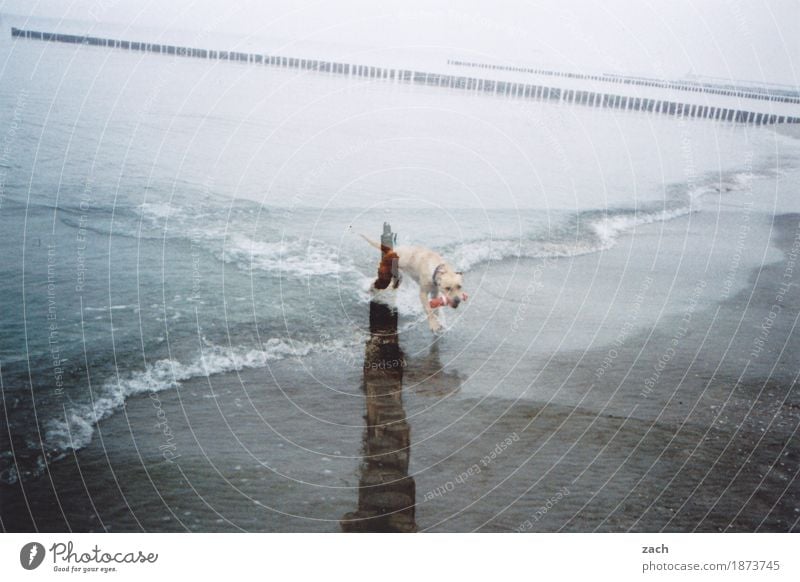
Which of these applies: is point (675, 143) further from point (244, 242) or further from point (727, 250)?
point (244, 242)

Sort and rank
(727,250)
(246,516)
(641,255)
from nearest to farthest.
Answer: (246,516) < (641,255) < (727,250)

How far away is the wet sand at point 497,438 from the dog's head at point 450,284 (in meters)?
0.45

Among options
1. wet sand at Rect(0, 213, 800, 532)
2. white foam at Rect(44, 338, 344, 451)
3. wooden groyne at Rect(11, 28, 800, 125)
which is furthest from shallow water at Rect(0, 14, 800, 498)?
wooden groyne at Rect(11, 28, 800, 125)

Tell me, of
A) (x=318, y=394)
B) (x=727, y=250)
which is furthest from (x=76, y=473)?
(x=727, y=250)

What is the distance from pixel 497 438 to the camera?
130 inches

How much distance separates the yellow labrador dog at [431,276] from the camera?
12.5 ft

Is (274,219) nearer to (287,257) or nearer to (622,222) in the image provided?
(287,257)

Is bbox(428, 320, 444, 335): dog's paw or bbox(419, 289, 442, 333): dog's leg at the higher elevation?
bbox(419, 289, 442, 333): dog's leg

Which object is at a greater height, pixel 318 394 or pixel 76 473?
pixel 318 394

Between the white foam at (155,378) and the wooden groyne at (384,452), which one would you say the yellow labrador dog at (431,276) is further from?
the white foam at (155,378)

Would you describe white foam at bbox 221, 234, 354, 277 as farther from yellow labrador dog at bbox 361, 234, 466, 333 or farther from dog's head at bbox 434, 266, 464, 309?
dog's head at bbox 434, 266, 464, 309

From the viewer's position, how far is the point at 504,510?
114 inches

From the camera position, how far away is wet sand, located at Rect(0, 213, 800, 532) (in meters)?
2.77
